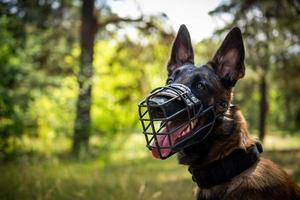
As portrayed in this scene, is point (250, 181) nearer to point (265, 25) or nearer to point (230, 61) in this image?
point (230, 61)

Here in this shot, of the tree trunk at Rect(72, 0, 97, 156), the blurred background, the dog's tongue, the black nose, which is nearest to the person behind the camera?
the black nose

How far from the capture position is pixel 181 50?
3727 mm

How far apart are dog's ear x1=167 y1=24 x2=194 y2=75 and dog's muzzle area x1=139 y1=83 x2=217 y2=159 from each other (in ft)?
2.48

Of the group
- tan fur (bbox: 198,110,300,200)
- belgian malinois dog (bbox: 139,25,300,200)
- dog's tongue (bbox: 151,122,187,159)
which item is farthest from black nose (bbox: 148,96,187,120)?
tan fur (bbox: 198,110,300,200)

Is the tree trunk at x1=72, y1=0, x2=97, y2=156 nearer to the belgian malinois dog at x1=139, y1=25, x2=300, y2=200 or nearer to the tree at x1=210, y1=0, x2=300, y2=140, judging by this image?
the tree at x1=210, y1=0, x2=300, y2=140

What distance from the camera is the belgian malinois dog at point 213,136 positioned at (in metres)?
2.86

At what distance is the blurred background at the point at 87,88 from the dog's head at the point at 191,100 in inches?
87.3

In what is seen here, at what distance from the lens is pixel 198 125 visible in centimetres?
301

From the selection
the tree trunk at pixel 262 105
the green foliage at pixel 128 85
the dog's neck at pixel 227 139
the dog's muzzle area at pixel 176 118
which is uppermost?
the dog's muzzle area at pixel 176 118

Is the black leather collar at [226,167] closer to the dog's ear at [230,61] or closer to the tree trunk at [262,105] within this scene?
the dog's ear at [230,61]

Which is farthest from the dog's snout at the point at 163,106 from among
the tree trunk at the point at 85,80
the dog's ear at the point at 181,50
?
the tree trunk at the point at 85,80

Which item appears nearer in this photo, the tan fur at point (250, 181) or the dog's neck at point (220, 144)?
the tan fur at point (250, 181)

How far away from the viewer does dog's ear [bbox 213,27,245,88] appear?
10.7 feet

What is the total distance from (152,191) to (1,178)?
2.61 meters
